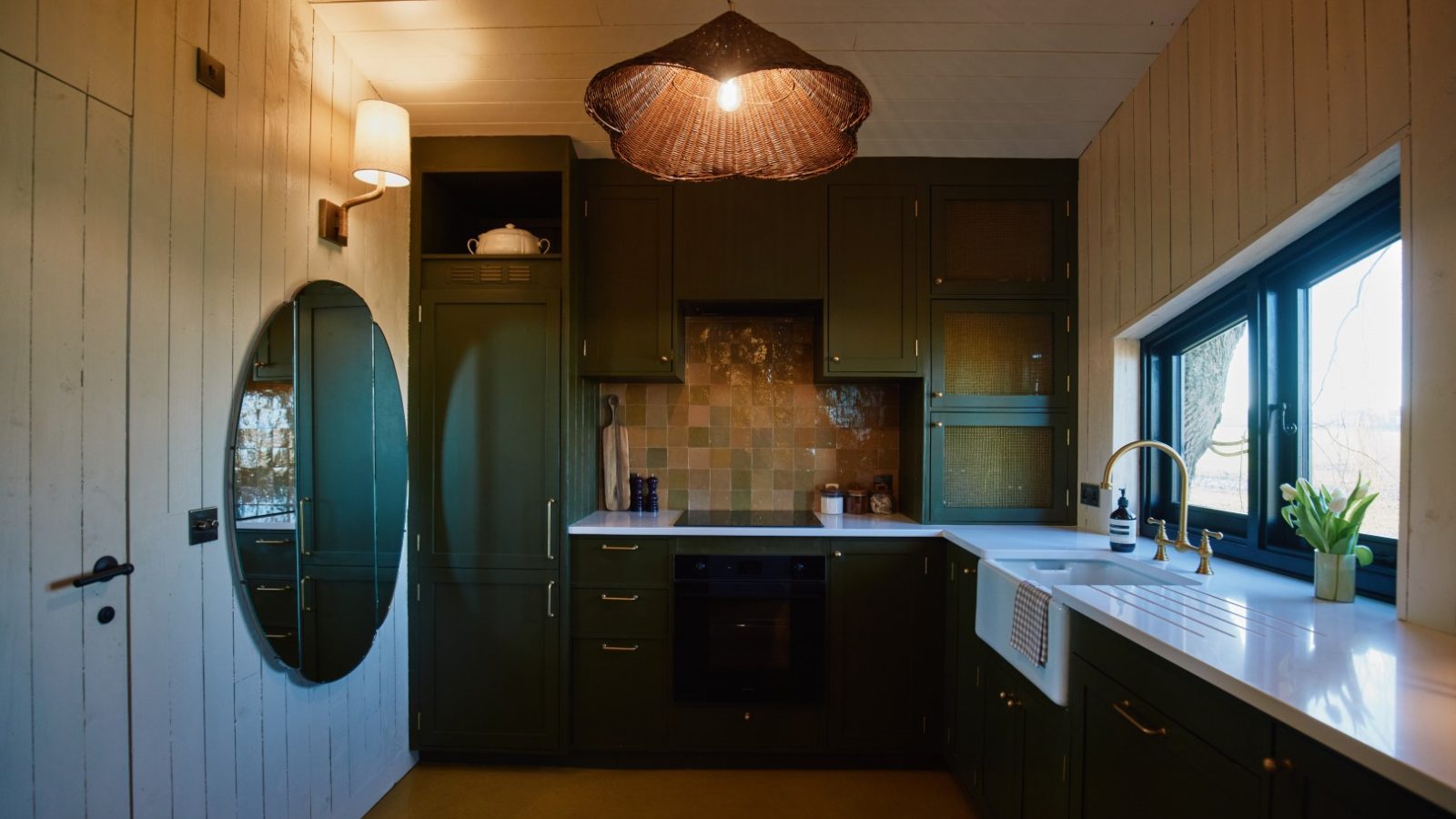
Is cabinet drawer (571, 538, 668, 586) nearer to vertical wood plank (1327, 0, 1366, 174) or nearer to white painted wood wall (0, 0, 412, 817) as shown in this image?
white painted wood wall (0, 0, 412, 817)

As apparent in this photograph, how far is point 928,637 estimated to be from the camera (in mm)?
2441

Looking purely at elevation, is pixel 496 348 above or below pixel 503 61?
below

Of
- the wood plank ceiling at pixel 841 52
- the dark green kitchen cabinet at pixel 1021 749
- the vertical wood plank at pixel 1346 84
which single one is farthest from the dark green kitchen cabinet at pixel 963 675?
the wood plank ceiling at pixel 841 52

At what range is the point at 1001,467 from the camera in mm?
2658

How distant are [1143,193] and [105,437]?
3037mm

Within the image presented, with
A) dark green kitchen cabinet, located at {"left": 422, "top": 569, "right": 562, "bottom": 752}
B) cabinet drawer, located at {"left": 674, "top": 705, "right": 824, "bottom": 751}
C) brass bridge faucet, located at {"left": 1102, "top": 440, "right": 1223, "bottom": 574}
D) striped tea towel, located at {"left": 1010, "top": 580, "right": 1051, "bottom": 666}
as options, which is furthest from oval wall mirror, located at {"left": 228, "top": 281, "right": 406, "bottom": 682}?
brass bridge faucet, located at {"left": 1102, "top": 440, "right": 1223, "bottom": 574}

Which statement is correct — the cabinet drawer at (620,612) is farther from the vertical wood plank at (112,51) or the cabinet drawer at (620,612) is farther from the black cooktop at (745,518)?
the vertical wood plank at (112,51)

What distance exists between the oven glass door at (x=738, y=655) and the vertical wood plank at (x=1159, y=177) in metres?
1.66

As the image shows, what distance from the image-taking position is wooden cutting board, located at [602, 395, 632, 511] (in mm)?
2941

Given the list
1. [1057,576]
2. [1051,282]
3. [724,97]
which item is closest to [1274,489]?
[1057,576]

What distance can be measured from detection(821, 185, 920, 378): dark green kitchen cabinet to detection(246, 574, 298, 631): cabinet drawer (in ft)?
6.63

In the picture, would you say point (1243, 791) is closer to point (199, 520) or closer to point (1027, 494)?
point (1027, 494)

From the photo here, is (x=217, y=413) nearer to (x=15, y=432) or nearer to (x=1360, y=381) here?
(x=15, y=432)

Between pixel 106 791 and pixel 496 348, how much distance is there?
5.31 ft
